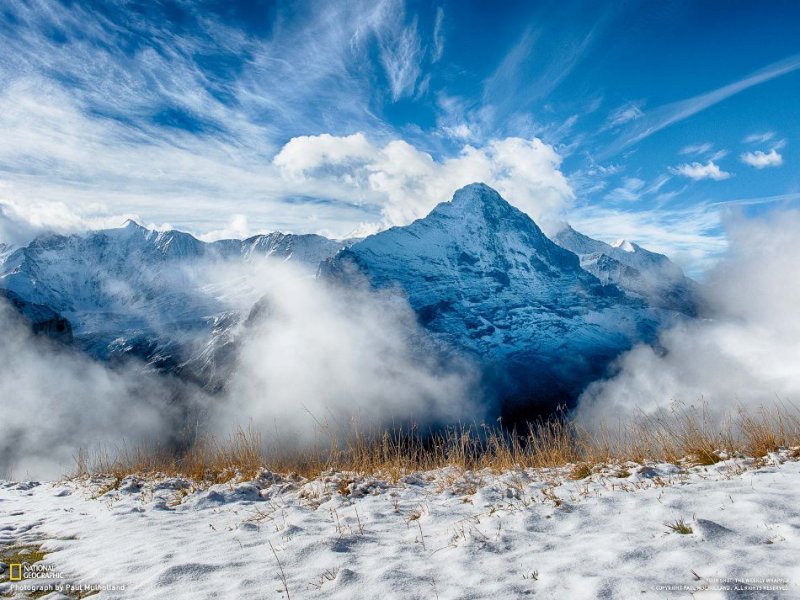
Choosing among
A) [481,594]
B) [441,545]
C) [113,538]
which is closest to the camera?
[481,594]

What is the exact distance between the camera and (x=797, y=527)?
173 inches

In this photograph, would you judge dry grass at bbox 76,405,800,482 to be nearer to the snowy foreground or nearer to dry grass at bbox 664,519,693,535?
the snowy foreground

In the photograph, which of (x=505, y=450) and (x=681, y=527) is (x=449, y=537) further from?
(x=505, y=450)

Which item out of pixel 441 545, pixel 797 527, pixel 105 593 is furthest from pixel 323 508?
pixel 797 527

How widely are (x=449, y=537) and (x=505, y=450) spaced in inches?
193

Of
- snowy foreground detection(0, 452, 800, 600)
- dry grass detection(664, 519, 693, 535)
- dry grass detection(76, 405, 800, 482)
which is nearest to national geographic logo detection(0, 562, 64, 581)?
snowy foreground detection(0, 452, 800, 600)

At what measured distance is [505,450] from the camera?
991 centimetres

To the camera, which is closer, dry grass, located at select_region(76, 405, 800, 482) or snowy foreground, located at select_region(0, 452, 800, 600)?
snowy foreground, located at select_region(0, 452, 800, 600)

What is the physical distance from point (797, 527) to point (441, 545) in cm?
342

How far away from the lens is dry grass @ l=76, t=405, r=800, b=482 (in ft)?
27.6

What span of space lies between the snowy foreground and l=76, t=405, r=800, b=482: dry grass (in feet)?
3.20

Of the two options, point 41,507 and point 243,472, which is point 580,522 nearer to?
point 243,472

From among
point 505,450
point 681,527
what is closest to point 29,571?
point 681,527

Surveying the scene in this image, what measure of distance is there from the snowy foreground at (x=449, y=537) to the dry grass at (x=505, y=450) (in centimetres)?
98
